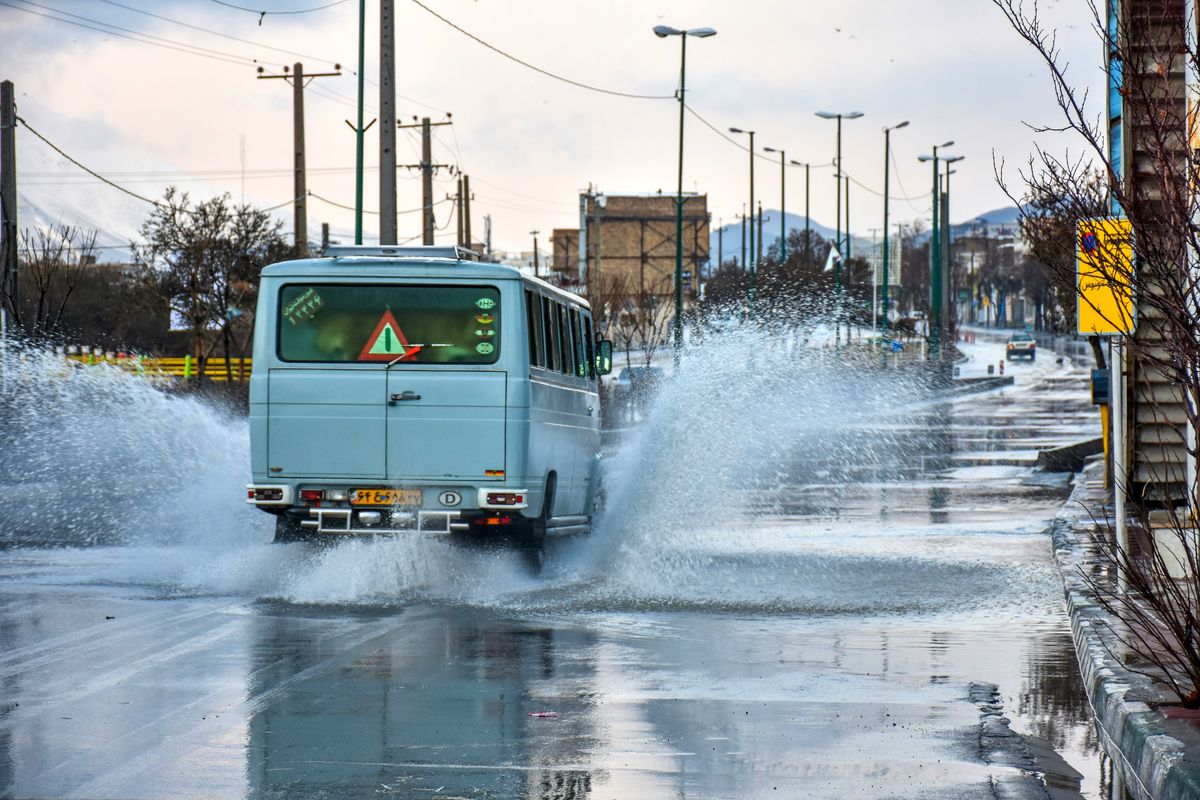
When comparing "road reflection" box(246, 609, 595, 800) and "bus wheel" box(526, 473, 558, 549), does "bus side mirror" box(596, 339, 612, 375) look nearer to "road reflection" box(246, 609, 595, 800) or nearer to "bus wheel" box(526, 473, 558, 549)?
"bus wheel" box(526, 473, 558, 549)

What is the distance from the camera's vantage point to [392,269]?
13570 millimetres

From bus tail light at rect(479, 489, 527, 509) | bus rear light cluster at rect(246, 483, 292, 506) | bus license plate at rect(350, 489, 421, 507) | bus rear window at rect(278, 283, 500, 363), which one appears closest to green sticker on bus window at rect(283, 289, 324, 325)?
bus rear window at rect(278, 283, 500, 363)

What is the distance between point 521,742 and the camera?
24.3 ft

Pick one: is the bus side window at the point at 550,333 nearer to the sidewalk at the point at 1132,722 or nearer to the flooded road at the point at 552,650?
the flooded road at the point at 552,650

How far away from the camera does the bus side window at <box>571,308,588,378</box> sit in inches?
639

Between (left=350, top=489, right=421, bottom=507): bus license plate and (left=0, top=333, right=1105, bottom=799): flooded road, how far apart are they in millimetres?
367

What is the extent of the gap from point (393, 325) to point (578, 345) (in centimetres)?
321

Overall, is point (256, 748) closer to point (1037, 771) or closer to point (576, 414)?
point (1037, 771)

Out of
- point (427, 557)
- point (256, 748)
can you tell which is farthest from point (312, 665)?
point (427, 557)

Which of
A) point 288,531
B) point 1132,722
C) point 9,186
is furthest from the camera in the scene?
point 9,186

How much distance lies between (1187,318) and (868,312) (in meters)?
72.3

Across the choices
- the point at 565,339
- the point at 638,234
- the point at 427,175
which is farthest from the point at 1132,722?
the point at 638,234

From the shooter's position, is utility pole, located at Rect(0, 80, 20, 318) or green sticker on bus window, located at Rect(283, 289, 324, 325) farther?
utility pole, located at Rect(0, 80, 20, 318)

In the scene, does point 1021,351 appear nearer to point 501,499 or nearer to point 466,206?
point 466,206
